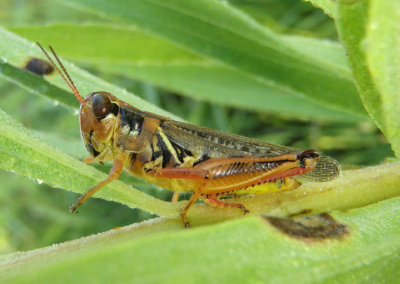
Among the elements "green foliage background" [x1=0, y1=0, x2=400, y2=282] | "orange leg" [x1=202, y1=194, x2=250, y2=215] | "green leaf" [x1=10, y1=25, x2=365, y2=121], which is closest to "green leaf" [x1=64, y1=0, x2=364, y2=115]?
"green foliage background" [x1=0, y1=0, x2=400, y2=282]

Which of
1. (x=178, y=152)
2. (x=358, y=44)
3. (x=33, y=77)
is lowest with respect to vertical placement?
(x=178, y=152)

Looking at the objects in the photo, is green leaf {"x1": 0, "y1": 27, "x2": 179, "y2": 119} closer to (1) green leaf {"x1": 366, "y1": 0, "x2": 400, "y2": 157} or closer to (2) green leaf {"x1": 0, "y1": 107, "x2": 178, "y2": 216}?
(2) green leaf {"x1": 0, "y1": 107, "x2": 178, "y2": 216}

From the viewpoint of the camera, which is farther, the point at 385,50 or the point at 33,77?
the point at 33,77

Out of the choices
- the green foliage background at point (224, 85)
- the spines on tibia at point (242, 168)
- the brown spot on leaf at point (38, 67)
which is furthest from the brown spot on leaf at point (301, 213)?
the brown spot on leaf at point (38, 67)

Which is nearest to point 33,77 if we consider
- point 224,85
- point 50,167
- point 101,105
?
point 101,105

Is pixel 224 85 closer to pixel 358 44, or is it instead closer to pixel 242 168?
pixel 242 168

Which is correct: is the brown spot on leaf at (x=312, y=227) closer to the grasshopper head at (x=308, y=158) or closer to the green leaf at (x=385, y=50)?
the green leaf at (x=385, y=50)

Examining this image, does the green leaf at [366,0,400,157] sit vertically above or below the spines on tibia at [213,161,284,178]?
above
